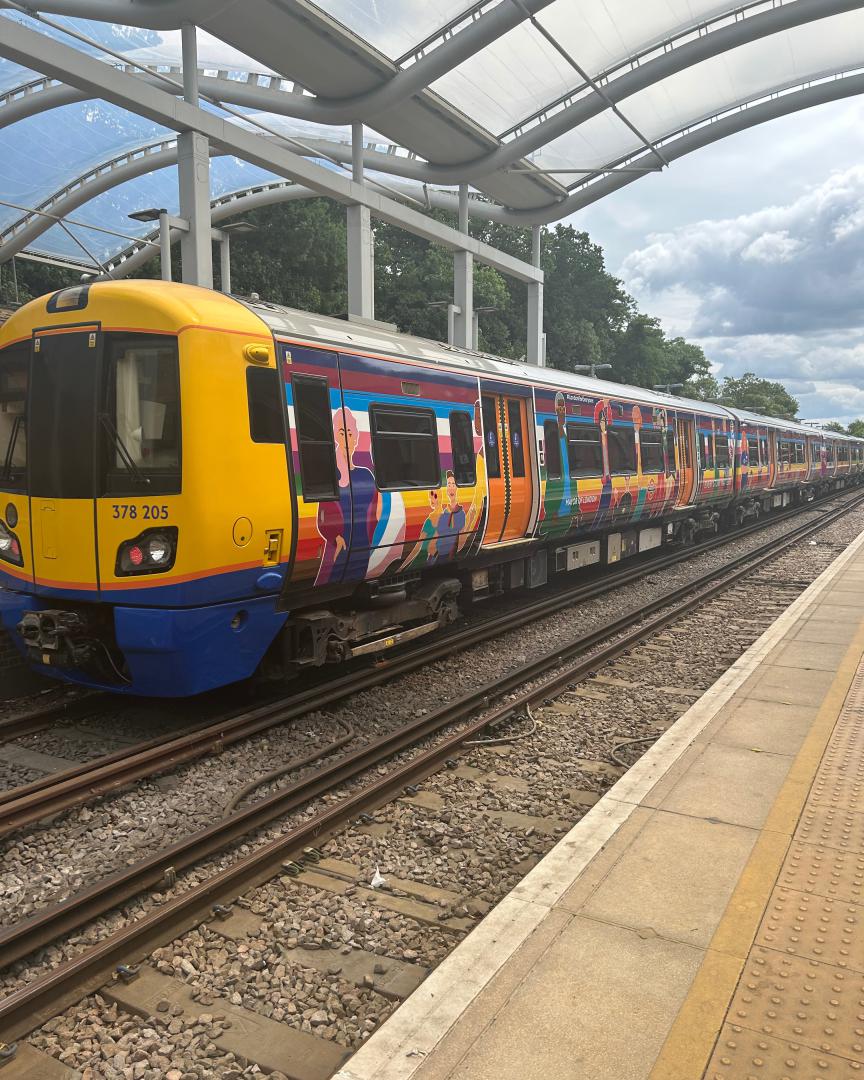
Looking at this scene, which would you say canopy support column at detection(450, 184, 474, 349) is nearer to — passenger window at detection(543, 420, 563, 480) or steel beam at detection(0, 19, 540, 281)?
steel beam at detection(0, 19, 540, 281)

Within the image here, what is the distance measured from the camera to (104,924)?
13.2ft

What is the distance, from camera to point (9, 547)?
6770mm

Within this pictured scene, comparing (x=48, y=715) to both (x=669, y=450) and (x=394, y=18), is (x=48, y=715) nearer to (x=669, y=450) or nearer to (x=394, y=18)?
(x=669, y=450)

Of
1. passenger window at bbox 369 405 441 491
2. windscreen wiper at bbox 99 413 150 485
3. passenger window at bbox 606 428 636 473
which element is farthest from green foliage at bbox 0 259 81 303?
windscreen wiper at bbox 99 413 150 485

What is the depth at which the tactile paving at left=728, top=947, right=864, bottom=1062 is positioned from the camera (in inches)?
108

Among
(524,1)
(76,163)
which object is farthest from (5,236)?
(524,1)

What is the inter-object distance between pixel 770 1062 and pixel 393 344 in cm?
663

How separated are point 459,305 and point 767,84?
10.5m

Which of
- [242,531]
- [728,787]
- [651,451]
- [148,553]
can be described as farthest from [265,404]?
[651,451]

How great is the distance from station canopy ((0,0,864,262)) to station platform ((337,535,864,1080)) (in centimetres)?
1445

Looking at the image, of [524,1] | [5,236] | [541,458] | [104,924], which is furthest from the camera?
[5,236]

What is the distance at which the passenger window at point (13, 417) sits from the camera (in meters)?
6.60

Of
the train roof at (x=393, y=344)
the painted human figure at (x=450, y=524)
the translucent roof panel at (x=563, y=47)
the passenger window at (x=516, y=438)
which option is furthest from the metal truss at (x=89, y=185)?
the painted human figure at (x=450, y=524)

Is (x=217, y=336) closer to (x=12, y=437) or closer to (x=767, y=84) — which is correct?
(x=12, y=437)
